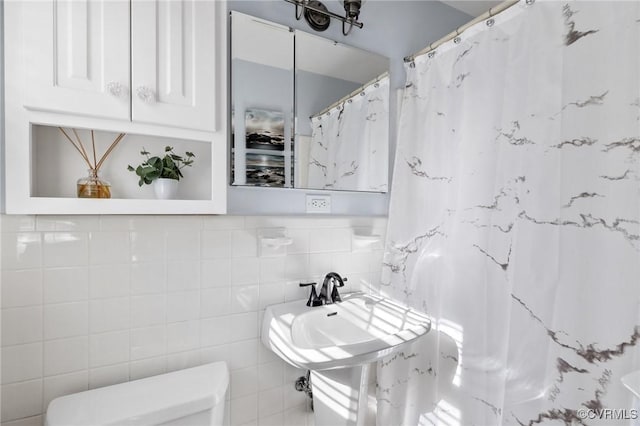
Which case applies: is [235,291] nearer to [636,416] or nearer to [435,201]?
[435,201]

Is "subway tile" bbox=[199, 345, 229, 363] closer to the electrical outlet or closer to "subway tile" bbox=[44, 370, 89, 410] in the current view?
"subway tile" bbox=[44, 370, 89, 410]

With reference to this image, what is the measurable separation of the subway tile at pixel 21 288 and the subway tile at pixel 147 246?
10.2 inches

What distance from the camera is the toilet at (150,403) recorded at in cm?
89

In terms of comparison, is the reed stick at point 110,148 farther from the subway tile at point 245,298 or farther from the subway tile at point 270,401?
the subway tile at point 270,401

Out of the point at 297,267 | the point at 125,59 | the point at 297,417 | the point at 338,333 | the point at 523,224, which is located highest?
the point at 125,59

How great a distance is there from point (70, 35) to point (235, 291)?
971 mm

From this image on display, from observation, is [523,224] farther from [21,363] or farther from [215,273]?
[21,363]

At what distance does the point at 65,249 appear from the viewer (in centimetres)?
100

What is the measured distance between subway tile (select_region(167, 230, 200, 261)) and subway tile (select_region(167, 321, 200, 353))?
25 centimetres

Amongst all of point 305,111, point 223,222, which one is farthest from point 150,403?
point 305,111

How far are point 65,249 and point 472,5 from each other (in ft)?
8.03

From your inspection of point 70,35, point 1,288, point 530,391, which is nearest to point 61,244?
point 1,288

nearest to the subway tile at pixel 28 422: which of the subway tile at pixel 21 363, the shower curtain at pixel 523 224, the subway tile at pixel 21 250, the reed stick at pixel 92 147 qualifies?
the subway tile at pixel 21 363

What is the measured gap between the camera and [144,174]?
1091mm
